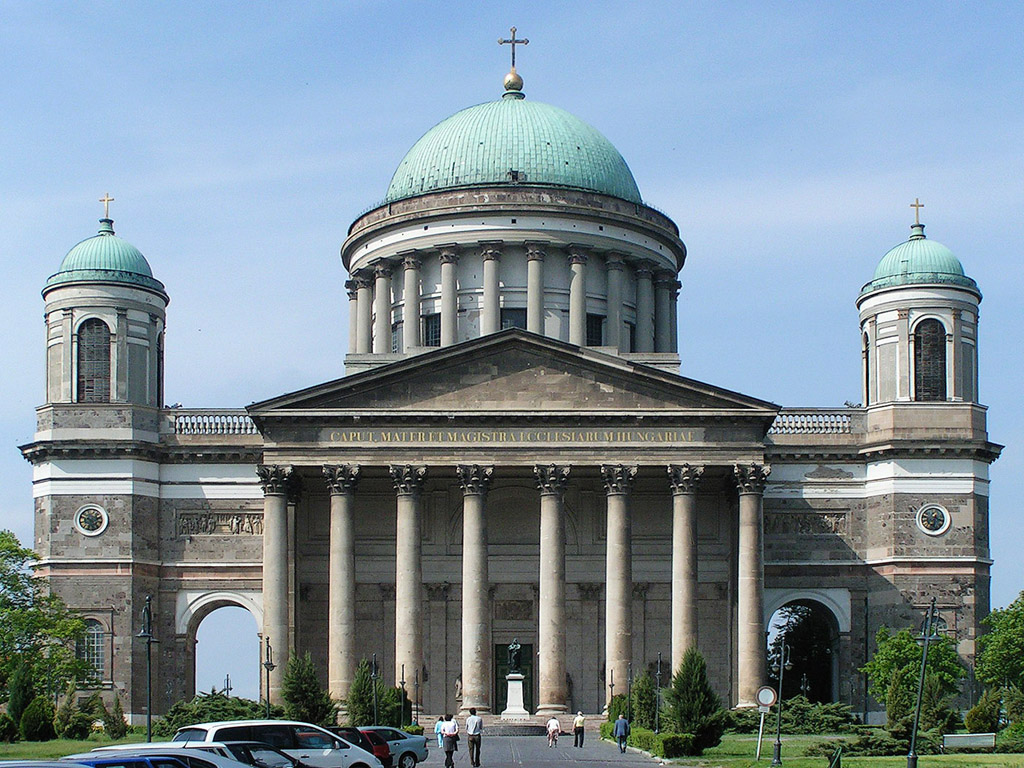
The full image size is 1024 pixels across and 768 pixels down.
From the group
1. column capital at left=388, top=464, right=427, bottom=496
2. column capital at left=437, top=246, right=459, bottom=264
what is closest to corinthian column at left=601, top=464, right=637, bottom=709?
column capital at left=388, top=464, right=427, bottom=496

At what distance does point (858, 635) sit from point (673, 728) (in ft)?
78.1

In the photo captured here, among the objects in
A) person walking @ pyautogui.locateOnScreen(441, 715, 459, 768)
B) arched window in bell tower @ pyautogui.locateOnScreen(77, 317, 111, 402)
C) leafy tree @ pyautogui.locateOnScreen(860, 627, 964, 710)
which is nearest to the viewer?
person walking @ pyautogui.locateOnScreen(441, 715, 459, 768)

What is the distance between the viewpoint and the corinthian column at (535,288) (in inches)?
3383

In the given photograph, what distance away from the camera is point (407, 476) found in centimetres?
7288

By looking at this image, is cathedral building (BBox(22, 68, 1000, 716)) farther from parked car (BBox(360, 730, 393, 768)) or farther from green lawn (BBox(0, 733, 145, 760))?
parked car (BBox(360, 730, 393, 768))

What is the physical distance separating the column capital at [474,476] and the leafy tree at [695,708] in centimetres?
1633

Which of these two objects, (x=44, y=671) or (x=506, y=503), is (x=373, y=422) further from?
(x=44, y=671)

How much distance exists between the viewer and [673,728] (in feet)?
188

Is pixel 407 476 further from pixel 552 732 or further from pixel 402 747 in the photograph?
pixel 402 747

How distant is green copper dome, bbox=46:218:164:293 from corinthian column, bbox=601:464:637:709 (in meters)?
23.7

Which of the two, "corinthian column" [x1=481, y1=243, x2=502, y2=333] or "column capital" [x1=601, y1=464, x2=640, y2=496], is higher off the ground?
"corinthian column" [x1=481, y1=243, x2=502, y2=333]

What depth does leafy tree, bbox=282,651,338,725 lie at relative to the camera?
61.9m

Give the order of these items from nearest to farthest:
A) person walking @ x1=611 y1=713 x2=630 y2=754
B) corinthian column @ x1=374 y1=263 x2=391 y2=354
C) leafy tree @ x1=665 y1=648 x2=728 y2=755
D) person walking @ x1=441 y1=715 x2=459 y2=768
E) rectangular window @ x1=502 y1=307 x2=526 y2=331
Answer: person walking @ x1=441 y1=715 x2=459 y2=768 → leafy tree @ x1=665 y1=648 x2=728 y2=755 → person walking @ x1=611 y1=713 x2=630 y2=754 → rectangular window @ x1=502 y1=307 x2=526 y2=331 → corinthian column @ x1=374 y1=263 x2=391 y2=354

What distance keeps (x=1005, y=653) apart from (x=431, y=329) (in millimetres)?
31200
